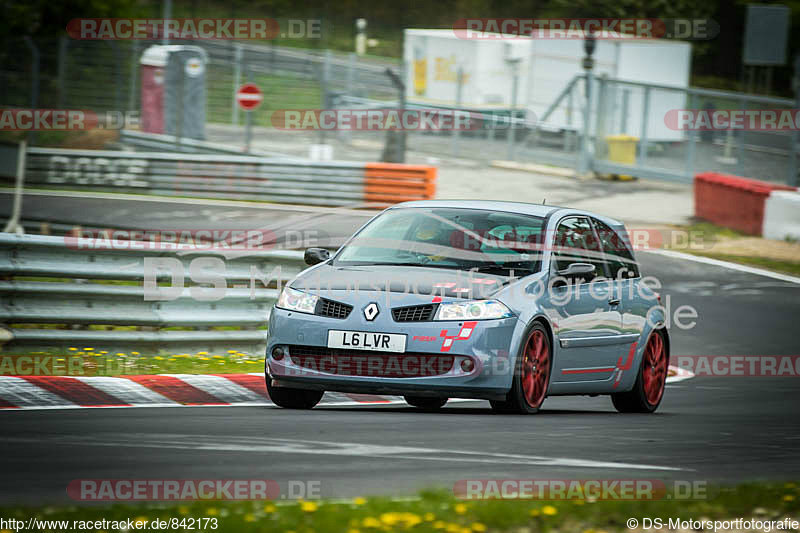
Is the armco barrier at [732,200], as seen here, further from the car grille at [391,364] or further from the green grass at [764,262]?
the car grille at [391,364]

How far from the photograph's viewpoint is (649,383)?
10.5 meters

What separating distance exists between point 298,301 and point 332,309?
12.1 inches

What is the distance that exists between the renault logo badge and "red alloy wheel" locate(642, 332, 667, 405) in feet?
9.55

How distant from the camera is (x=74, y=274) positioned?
408 inches

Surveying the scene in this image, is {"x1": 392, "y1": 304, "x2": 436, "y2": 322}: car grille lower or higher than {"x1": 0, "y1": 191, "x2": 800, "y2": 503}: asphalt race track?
higher

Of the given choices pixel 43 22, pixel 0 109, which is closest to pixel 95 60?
pixel 0 109

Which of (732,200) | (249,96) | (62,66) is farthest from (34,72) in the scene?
(732,200)

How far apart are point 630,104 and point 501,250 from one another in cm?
2112

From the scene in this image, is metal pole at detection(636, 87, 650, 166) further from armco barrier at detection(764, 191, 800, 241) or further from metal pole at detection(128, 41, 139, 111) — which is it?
metal pole at detection(128, 41, 139, 111)

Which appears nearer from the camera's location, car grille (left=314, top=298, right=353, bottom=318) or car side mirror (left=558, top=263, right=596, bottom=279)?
car grille (left=314, top=298, right=353, bottom=318)

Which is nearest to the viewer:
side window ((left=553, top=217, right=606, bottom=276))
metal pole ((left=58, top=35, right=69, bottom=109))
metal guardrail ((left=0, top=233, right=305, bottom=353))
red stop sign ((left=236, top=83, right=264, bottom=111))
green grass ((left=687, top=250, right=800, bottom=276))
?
side window ((left=553, top=217, right=606, bottom=276))

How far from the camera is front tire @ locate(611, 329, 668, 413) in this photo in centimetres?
1034

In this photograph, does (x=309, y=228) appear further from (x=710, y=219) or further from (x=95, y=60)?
(x=95, y=60)

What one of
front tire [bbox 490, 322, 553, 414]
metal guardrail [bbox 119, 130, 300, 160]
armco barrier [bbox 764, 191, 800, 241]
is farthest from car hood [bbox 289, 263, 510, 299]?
metal guardrail [bbox 119, 130, 300, 160]
